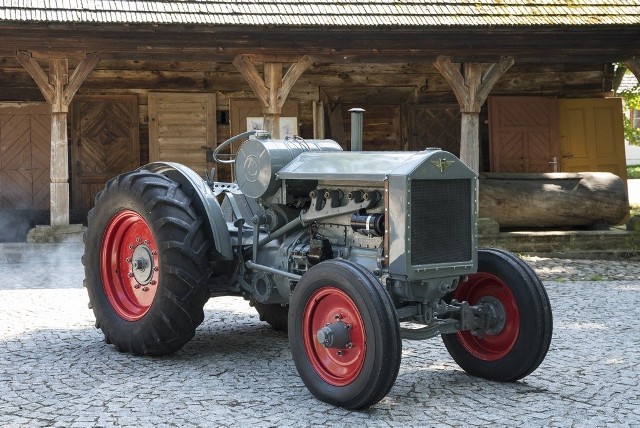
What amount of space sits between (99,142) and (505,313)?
11.4 meters

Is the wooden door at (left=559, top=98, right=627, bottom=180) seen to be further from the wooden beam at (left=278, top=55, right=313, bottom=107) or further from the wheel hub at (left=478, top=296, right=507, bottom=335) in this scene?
the wheel hub at (left=478, top=296, right=507, bottom=335)

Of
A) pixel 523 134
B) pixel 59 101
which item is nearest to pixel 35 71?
pixel 59 101

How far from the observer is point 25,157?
51.5 ft

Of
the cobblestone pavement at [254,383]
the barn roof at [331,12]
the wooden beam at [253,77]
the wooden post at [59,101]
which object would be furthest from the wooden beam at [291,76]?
the cobblestone pavement at [254,383]

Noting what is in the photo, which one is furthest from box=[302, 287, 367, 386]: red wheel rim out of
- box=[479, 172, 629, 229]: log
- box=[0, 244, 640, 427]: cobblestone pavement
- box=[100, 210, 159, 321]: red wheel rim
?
box=[479, 172, 629, 229]: log

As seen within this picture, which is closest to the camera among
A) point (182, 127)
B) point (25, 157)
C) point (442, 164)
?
point (442, 164)

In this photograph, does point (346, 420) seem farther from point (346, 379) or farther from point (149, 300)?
point (149, 300)

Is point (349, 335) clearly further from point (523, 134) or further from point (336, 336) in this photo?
point (523, 134)

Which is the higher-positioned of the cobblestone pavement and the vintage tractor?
the vintage tractor

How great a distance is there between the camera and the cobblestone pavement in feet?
16.6

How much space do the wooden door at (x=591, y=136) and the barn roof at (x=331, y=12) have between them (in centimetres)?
292

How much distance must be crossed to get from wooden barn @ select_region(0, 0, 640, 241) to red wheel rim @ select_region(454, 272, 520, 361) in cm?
751

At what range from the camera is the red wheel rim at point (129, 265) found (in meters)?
6.57

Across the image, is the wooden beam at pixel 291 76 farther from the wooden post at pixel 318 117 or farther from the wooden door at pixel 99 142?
the wooden door at pixel 99 142
